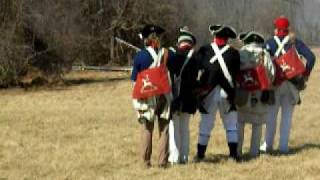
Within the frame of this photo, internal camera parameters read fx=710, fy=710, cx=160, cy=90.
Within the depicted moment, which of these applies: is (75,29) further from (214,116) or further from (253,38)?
(214,116)

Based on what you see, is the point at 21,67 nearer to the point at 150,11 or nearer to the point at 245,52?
the point at 150,11

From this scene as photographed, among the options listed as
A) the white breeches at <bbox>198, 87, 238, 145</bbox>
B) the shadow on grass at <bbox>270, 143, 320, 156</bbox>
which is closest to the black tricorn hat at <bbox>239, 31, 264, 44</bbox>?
the white breeches at <bbox>198, 87, 238, 145</bbox>

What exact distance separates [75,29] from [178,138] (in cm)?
2208

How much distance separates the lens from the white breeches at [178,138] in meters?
9.88

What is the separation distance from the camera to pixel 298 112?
17359 millimetres

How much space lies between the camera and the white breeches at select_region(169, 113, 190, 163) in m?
9.88

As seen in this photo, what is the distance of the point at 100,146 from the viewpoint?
38.5 feet

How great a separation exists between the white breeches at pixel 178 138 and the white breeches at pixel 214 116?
0.24m

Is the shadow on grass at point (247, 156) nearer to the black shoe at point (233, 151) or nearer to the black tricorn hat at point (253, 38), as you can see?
the black shoe at point (233, 151)

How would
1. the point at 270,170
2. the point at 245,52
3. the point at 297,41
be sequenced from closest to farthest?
1. the point at 270,170
2. the point at 245,52
3. the point at 297,41

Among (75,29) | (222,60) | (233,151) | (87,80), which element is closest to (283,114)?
(233,151)

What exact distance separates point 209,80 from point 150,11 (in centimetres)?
2615

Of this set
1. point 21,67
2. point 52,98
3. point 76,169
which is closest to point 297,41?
point 76,169

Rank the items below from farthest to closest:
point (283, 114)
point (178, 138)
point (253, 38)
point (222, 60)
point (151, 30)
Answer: point (283, 114)
point (253, 38)
point (178, 138)
point (222, 60)
point (151, 30)
